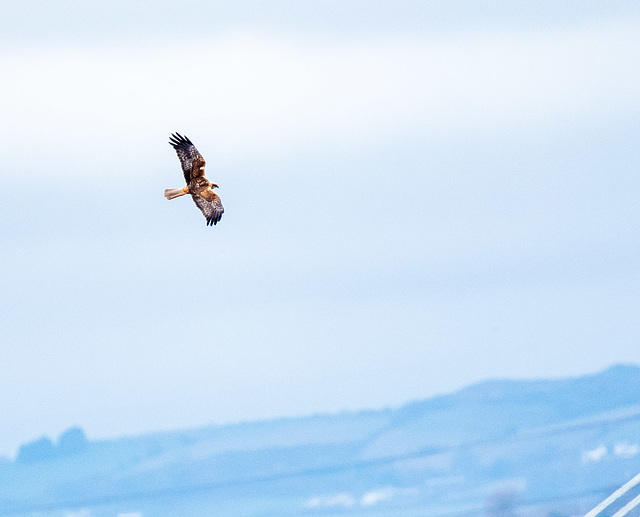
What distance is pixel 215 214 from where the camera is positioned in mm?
42875

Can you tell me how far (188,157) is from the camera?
42406 mm

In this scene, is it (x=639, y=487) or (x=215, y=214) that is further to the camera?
(x=639, y=487)

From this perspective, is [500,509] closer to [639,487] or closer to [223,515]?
[223,515]

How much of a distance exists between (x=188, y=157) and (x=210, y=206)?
5.35 ft

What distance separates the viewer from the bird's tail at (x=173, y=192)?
41441 mm

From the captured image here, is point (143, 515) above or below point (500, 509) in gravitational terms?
above

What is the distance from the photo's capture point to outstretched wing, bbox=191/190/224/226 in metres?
42.8

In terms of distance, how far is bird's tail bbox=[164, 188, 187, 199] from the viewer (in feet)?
136

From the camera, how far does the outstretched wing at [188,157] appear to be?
139 ft

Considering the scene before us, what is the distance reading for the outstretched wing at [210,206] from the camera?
140 feet

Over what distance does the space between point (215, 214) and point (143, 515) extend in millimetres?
123351

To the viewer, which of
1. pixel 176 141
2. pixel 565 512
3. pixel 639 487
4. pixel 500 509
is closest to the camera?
pixel 176 141

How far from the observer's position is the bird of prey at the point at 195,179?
139 feet

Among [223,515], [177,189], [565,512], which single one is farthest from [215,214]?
[223,515]
